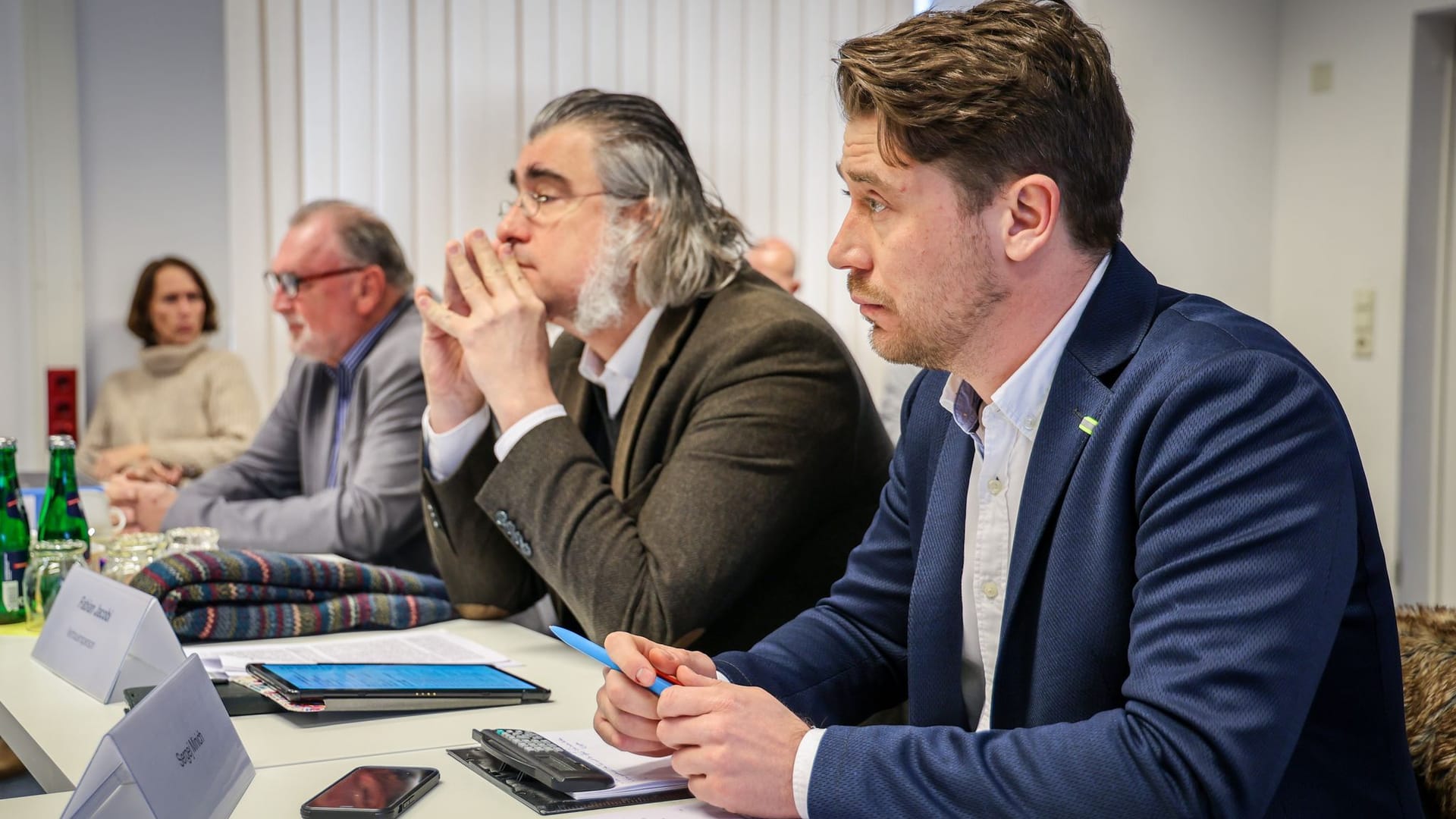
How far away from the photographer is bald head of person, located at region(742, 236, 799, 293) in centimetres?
411

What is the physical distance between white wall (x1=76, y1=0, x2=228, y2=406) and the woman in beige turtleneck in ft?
0.30

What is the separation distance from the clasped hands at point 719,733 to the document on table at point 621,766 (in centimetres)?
2

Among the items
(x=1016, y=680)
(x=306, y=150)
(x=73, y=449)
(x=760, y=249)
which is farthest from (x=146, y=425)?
(x=1016, y=680)

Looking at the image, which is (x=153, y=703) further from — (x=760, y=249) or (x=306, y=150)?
(x=760, y=249)

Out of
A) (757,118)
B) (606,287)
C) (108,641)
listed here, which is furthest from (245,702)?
(757,118)

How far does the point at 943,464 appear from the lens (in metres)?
1.25

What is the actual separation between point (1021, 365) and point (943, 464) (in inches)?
5.7

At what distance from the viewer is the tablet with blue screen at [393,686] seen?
1288 millimetres

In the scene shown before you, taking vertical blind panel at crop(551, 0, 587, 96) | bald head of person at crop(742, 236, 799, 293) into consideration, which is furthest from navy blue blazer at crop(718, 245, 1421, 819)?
vertical blind panel at crop(551, 0, 587, 96)

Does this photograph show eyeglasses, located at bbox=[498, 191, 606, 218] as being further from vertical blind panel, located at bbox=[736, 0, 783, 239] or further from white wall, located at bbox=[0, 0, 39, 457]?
white wall, located at bbox=[0, 0, 39, 457]

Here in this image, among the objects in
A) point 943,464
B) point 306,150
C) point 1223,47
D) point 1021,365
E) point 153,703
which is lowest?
point 153,703

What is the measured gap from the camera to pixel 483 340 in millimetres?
1812

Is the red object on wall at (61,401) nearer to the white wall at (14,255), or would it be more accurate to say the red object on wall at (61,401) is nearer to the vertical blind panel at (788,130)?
the white wall at (14,255)

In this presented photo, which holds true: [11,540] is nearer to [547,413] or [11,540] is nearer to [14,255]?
[547,413]
